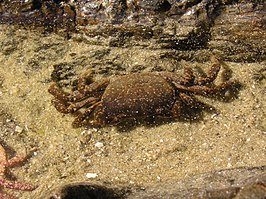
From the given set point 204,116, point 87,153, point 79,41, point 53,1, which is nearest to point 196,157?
point 204,116

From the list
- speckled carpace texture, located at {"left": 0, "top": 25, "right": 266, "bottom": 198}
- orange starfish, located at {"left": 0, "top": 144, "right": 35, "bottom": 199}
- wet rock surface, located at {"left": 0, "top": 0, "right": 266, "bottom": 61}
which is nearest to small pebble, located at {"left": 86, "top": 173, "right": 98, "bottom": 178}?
speckled carpace texture, located at {"left": 0, "top": 25, "right": 266, "bottom": 198}

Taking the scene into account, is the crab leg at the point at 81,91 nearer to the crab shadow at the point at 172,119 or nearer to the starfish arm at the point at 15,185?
the crab shadow at the point at 172,119

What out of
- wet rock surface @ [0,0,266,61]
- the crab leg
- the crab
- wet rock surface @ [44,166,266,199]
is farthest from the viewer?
the crab leg

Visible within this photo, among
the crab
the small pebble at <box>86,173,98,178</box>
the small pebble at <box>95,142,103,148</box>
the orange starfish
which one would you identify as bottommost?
the small pebble at <box>86,173,98,178</box>

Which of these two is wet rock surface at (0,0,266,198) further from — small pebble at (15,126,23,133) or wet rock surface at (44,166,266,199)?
wet rock surface at (44,166,266,199)

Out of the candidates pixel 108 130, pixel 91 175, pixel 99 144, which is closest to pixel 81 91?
pixel 108 130

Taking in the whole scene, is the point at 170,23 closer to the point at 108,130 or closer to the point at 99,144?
the point at 108,130

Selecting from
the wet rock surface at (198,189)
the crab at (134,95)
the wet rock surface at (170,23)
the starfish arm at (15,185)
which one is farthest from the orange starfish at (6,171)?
the wet rock surface at (170,23)

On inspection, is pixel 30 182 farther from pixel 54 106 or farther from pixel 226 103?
pixel 226 103
